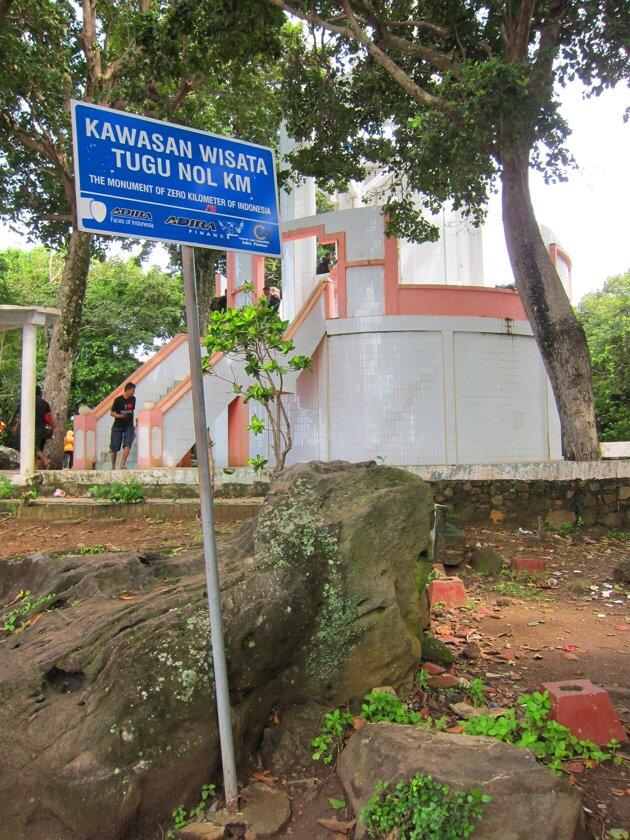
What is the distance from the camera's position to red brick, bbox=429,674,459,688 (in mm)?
3525

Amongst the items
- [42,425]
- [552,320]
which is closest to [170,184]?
[552,320]

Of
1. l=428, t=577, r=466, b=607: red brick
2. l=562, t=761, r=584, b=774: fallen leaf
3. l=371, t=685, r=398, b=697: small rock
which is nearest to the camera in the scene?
l=562, t=761, r=584, b=774: fallen leaf

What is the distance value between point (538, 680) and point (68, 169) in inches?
517

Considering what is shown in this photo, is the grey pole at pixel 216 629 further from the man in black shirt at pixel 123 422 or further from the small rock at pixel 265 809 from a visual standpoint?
the man in black shirt at pixel 123 422

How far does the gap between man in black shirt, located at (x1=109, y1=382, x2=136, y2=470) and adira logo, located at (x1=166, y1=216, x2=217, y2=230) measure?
27.7 feet

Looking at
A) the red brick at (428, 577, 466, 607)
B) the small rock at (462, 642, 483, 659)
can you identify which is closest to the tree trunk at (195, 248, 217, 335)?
the red brick at (428, 577, 466, 607)

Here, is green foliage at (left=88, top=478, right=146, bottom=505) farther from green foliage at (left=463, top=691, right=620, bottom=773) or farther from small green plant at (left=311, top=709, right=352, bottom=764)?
green foliage at (left=463, top=691, right=620, bottom=773)

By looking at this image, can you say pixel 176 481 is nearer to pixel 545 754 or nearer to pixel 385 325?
pixel 385 325

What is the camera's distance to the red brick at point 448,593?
5.46 m

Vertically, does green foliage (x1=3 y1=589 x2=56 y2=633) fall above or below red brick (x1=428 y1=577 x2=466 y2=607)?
above

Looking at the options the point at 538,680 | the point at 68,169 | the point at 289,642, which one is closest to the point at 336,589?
the point at 289,642

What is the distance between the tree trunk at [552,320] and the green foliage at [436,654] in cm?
521

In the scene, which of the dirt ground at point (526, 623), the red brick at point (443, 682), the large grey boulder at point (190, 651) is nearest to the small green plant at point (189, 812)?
the large grey boulder at point (190, 651)

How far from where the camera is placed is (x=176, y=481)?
29.3 feet
